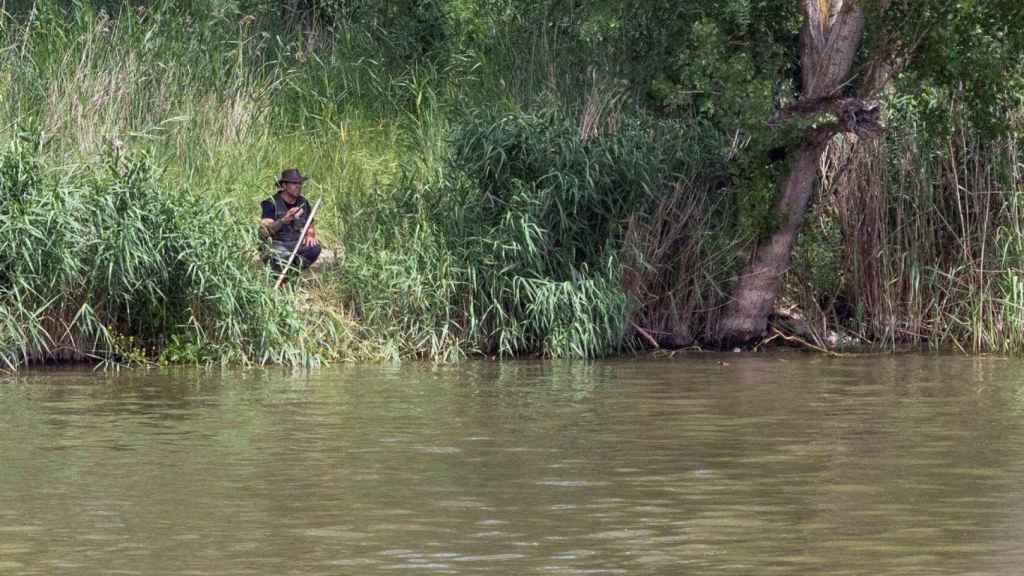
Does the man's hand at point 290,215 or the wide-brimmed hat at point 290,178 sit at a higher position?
the wide-brimmed hat at point 290,178

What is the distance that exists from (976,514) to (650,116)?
8901 millimetres

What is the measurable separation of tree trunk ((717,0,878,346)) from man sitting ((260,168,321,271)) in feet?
11.6

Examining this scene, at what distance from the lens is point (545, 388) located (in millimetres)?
12656

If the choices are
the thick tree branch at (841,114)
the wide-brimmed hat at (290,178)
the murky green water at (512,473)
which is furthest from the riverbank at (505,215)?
the murky green water at (512,473)

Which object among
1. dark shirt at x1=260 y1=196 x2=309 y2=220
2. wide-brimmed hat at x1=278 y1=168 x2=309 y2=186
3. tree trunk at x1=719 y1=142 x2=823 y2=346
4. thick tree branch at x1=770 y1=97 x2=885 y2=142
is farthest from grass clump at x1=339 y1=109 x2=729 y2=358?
thick tree branch at x1=770 y1=97 x2=885 y2=142

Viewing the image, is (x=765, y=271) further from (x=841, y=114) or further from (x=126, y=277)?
(x=126, y=277)

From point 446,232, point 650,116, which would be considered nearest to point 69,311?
point 446,232

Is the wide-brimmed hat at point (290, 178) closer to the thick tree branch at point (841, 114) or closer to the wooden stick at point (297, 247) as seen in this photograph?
the wooden stick at point (297, 247)

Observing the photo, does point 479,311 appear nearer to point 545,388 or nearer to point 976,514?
point 545,388

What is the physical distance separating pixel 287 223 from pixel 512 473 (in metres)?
6.70

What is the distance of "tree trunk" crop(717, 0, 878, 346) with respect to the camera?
15258mm

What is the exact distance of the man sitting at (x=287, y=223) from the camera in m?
14.8

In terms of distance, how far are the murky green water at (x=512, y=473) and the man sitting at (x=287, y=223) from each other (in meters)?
1.63

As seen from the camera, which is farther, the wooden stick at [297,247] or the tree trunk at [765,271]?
the tree trunk at [765,271]
